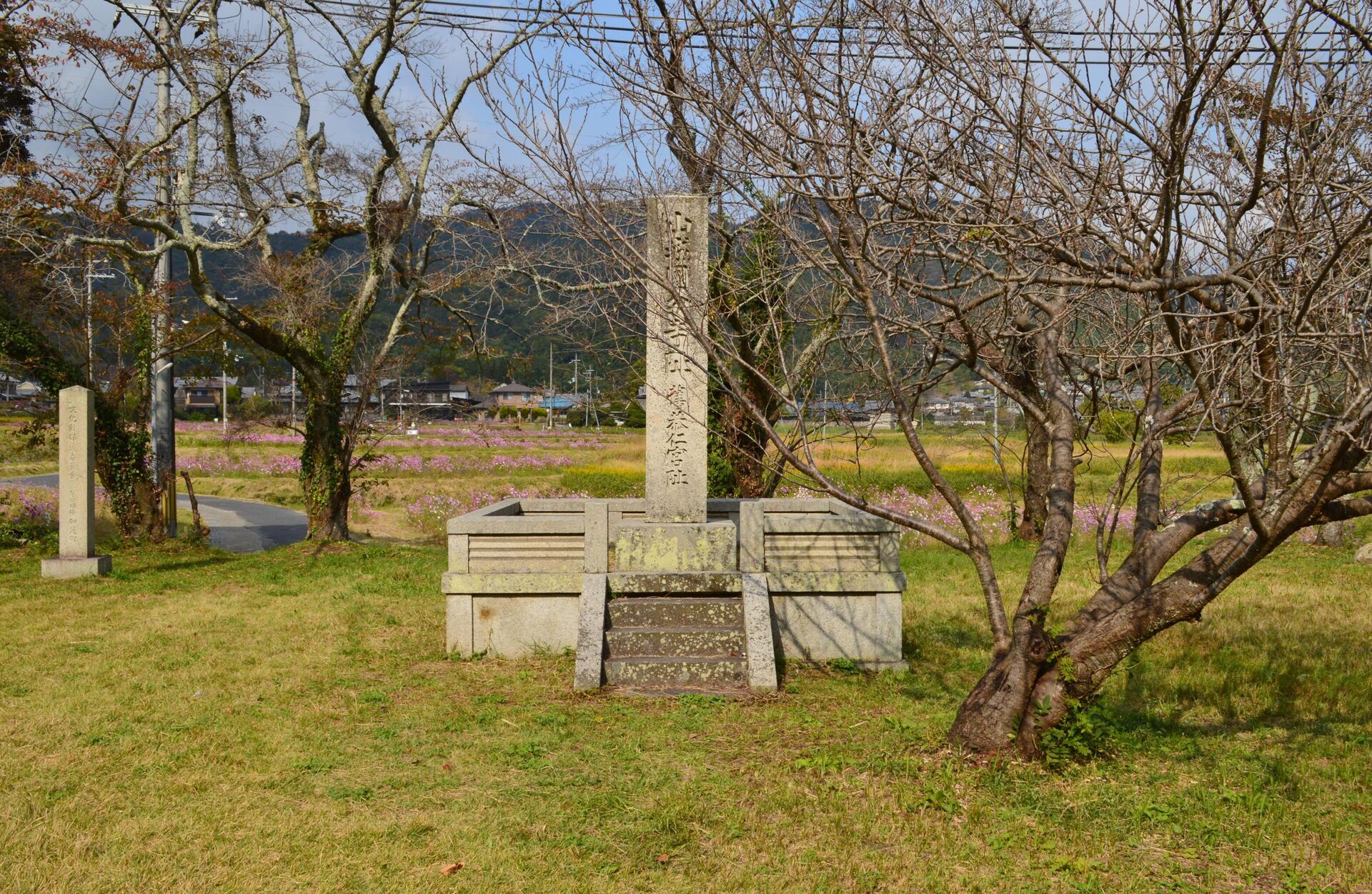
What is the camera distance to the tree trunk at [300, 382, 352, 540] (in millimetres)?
15695

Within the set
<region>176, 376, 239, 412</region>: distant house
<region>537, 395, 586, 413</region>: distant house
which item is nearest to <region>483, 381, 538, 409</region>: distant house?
<region>537, 395, 586, 413</region>: distant house

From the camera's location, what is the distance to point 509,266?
36.8 feet

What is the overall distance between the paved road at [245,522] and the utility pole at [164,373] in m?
1.40

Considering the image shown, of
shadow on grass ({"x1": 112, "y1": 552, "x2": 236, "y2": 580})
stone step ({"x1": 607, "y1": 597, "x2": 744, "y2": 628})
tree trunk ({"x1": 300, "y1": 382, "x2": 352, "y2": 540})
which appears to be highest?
tree trunk ({"x1": 300, "y1": 382, "x2": 352, "y2": 540})

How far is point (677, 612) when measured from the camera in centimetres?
814

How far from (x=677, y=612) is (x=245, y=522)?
598 inches

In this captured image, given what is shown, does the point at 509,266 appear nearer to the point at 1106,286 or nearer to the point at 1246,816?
the point at 1106,286

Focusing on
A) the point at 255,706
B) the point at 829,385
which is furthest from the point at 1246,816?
the point at 255,706

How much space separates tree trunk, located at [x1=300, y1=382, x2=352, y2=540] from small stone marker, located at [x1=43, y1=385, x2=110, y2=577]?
3364 mm

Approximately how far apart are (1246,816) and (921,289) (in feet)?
9.43

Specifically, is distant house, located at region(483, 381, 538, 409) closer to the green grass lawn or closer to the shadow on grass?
the shadow on grass

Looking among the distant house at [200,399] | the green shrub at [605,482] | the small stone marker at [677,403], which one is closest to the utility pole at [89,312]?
the green shrub at [605,482]

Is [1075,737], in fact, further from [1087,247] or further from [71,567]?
[71,567]

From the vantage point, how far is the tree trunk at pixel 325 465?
51.5 feet
